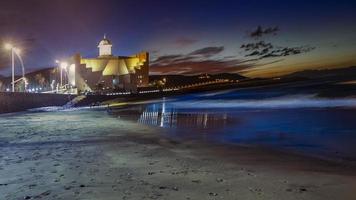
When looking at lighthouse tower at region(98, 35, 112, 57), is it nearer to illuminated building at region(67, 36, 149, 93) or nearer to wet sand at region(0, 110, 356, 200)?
illuminated building at region(67, 36, 149, 93)

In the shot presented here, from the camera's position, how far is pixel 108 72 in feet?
427

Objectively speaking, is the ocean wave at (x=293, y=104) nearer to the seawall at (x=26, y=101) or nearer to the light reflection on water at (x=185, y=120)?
the light reflection on water at (x=185, y=120)

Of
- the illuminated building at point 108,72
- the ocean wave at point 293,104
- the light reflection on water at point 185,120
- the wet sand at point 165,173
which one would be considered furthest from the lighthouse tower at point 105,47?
the wet sand at point 165,173

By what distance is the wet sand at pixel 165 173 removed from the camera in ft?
22.5

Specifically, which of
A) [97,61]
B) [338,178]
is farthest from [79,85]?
[338,178]

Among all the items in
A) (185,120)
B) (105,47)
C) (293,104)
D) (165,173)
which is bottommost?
(185,120)

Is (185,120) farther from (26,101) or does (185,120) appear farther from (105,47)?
(105,47)

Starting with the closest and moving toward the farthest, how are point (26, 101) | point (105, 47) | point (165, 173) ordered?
point (165, 173) < point (26, 101) < point (105, 47)

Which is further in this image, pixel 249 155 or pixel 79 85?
pixel 79 85

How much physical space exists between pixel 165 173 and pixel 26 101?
172 ft

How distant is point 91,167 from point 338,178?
5291 mm

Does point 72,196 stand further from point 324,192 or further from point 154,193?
point 324,192

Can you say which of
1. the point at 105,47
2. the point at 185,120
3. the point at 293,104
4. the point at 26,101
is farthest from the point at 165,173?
the point at 105,47

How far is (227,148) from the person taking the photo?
44.1 ft
